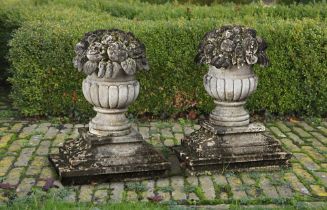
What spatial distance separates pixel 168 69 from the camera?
929cm

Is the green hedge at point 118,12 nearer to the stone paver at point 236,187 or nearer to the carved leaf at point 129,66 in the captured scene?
the carved leaf at point 129,66

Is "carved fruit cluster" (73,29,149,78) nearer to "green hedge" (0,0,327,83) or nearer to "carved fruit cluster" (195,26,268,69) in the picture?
"carved fruit cluster" (195,26,268,69)

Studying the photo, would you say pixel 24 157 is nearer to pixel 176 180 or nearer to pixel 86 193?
pixel 86 193

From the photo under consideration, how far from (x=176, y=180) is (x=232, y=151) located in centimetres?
77

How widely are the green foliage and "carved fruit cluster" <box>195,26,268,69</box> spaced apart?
2.04 metres

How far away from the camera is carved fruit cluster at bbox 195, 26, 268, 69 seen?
701 cm

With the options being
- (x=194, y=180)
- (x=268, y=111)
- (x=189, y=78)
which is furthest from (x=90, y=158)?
(x=268, y=111)

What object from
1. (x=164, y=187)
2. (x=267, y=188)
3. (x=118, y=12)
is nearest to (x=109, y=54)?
(x=164, y=187)

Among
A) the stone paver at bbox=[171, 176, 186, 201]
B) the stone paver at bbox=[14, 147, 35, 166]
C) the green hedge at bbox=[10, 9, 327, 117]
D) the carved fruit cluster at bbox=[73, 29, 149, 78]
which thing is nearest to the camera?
the stone paver at bbox=[171, 176, 186, 201]

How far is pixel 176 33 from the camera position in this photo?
920 centimetres

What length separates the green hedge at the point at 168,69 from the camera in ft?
29.9

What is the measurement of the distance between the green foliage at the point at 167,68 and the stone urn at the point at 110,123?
7.54 feet

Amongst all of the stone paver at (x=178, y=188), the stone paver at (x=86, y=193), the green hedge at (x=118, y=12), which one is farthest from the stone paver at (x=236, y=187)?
the green hedge at (x=118, y=12)

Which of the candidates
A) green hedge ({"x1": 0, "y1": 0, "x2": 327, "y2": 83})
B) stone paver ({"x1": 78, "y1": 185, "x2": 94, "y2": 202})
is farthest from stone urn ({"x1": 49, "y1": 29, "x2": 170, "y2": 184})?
green hedge ({"x1": 0, "y1": 0, "x2": 327, "y2": 83})
